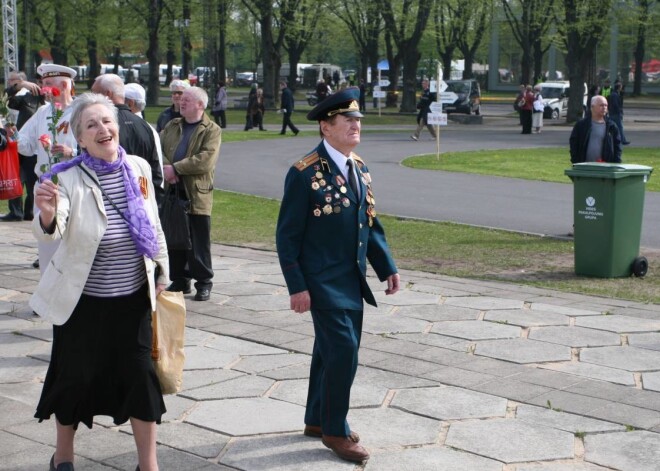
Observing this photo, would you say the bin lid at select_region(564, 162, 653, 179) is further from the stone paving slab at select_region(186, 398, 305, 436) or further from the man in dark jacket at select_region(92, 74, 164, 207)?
the stone paving slab at select_region(186, 398, 305, 436)

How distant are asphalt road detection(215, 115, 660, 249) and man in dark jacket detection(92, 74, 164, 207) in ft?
23.8

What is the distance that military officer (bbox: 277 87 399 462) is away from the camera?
494 cm

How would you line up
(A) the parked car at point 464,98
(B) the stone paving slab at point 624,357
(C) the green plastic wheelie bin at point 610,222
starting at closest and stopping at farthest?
(B) the stone paving slab at point 624,357, (C) the green plastic wheelie bin at point 610,222, (A) the parked car at point 464,98

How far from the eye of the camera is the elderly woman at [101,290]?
4523 mm

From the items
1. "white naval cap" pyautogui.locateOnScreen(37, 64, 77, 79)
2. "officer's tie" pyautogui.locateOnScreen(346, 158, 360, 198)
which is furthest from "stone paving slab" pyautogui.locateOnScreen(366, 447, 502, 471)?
"white naval cap" pyautogui.locateOnScreen(37, 64, 77, 79)

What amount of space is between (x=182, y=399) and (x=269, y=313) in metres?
2.38

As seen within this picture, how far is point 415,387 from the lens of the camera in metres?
6.28

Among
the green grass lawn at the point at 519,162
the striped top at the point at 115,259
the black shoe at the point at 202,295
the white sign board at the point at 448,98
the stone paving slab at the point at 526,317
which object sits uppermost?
the striped top at the point at 115,259

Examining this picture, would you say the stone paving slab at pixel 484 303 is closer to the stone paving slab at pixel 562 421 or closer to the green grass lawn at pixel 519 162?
the stone paving slab at pixel 562 421

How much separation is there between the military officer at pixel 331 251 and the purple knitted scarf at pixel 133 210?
2.18 ft

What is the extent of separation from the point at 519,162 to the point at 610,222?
13925mm

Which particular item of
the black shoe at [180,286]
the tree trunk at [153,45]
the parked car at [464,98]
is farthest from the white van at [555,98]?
the black shoe at [180,286]

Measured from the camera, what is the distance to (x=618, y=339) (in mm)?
7531

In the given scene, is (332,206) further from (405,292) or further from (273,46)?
(273,46)
